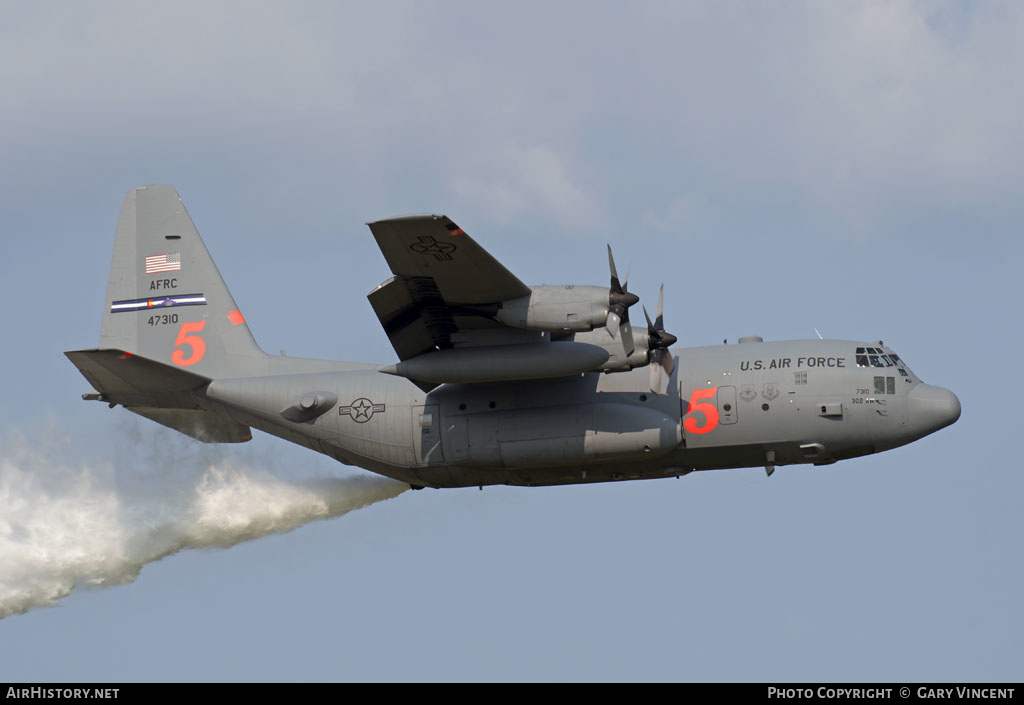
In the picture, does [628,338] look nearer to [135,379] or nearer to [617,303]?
[617,303]

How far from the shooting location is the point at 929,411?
80.1 ft

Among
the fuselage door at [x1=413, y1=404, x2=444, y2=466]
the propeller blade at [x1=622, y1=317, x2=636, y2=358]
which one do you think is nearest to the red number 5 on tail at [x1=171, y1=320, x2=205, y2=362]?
the fuselage door at [x1=413, y1=404, x2=444, y2=466]

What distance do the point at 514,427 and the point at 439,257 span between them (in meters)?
3.84

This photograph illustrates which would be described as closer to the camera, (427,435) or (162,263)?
(427,435)

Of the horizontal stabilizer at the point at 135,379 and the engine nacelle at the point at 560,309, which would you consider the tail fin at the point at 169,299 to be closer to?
the horizontal stabilizer at the point at 135,379

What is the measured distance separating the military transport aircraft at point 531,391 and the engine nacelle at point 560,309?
2 centimetres

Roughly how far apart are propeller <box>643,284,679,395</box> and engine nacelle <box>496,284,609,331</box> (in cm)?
183

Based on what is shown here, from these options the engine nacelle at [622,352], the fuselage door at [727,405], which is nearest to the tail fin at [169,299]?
the engine nacelle at [622,352]

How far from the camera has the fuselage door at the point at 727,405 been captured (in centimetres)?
2464

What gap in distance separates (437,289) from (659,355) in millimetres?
4149

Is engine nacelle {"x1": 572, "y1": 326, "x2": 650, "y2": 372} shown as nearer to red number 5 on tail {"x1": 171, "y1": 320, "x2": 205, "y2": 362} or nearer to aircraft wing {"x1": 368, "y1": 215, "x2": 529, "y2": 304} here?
aircraft wing {"x1": 368, "y1": 215, "x2": 529, "y2": 304}

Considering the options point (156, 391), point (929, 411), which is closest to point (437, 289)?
point (156, 391)

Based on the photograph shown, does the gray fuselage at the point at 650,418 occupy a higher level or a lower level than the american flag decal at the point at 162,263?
lower

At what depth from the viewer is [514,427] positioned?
24.9m
